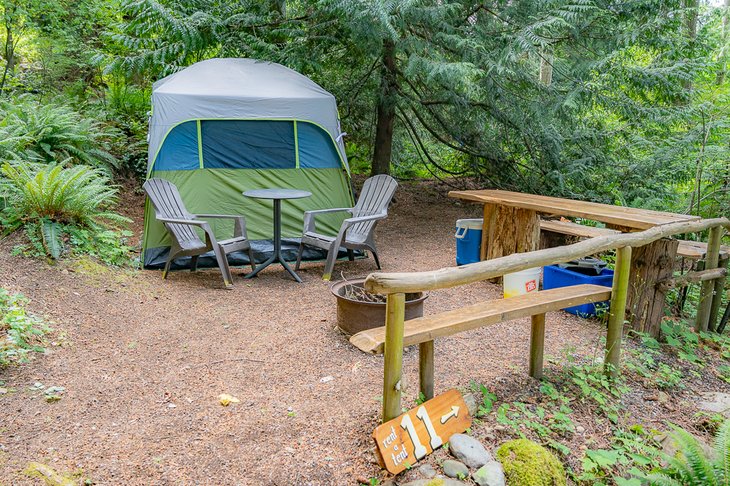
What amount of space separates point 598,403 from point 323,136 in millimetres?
4085

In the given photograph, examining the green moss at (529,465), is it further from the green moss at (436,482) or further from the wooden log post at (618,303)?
the wooden log post at (618,303)

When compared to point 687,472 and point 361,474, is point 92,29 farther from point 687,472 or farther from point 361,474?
point 687,472

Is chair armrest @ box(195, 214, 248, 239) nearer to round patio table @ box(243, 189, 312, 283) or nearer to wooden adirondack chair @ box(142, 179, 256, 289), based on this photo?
wooden adirondack chair @ box(142, 179, 256, 289)

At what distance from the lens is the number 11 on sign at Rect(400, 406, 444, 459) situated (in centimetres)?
250

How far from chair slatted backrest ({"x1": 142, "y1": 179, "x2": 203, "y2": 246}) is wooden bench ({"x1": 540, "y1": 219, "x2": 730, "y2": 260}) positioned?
339 cm

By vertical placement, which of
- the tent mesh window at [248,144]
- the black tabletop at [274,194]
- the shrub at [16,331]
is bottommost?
the shrub at [16,331]

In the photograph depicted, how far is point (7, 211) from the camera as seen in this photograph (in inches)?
200

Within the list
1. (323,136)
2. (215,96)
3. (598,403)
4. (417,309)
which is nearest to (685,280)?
(598,403)

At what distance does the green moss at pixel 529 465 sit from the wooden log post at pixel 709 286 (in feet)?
9.58

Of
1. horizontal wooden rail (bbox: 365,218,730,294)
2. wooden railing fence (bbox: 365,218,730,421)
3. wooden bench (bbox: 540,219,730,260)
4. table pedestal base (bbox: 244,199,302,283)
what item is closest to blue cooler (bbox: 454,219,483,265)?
wooden bench (bbox: 540,219,730,260)

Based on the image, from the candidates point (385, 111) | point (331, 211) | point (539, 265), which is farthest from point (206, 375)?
point (385, 111)

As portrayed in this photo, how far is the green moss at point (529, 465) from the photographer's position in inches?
94.1

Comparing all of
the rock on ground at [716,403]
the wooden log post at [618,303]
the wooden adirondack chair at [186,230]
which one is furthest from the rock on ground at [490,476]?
the wooden adirondack chair at [186,230]

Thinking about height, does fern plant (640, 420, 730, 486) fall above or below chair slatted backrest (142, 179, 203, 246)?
below
